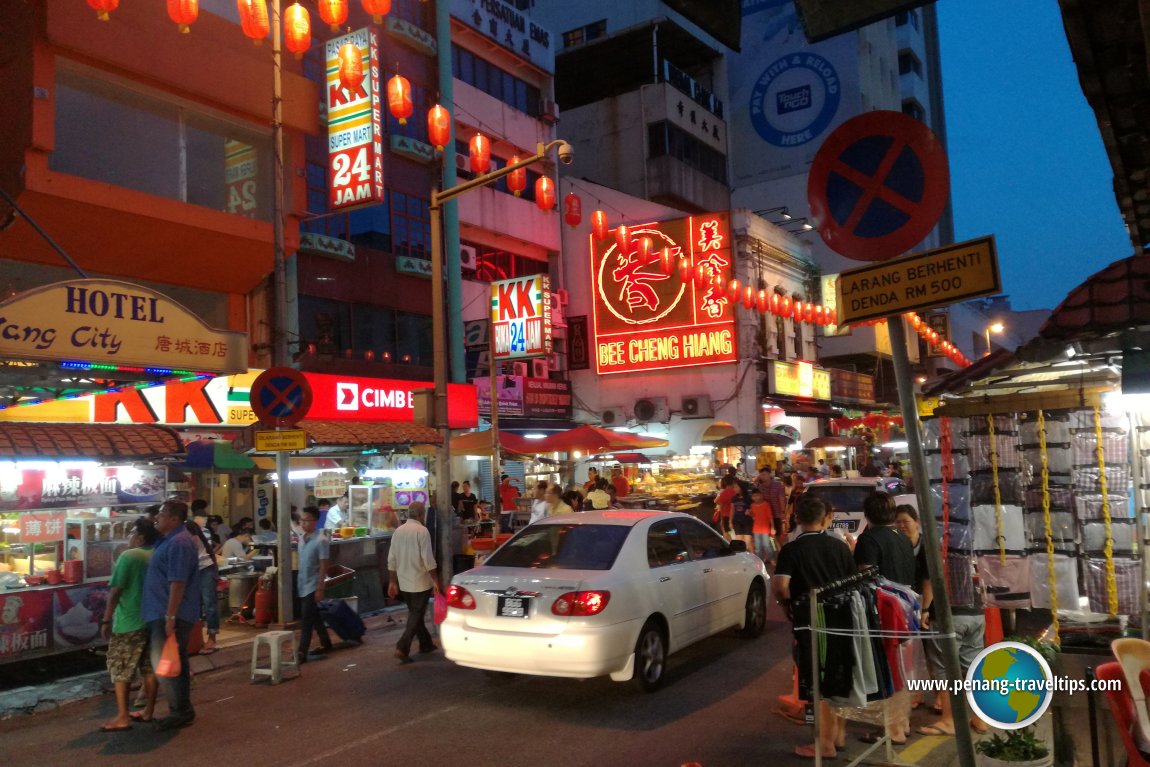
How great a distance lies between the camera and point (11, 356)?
8.33 meters

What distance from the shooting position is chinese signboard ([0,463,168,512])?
962 centimetres

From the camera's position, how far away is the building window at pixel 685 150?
1437 inches

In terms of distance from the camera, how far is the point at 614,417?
3114 centimetres

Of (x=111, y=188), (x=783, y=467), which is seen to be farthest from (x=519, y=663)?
(x=783, y=467)

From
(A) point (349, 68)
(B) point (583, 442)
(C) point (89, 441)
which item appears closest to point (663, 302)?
(B) point (583, 442)

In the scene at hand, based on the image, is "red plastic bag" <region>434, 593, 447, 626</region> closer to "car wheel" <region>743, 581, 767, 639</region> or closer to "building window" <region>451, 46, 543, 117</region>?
"car wheel" <region>743, 581, 767, 639</region>

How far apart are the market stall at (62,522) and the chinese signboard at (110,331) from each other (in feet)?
5.04

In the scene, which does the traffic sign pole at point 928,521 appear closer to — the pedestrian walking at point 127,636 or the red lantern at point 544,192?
the pedestrian walking at point 127,636

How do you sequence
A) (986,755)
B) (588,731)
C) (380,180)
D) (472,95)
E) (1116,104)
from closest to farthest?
(986,755) → (1116,104) → (588,731) → (380,180) → (472,95)

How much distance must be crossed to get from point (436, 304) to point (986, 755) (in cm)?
897

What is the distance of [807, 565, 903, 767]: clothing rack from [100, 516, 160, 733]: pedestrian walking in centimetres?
554

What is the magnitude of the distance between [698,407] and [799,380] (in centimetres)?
480

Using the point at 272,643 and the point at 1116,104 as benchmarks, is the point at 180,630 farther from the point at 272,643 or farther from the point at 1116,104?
Result: the point at 1116,104

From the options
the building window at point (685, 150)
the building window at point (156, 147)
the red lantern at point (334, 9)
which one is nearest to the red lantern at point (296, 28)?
the red lantern at point (334, 9)
